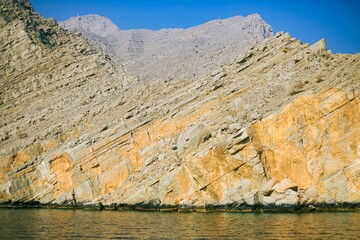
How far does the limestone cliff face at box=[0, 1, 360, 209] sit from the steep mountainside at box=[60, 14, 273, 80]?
33.1m

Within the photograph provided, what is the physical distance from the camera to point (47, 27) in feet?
290

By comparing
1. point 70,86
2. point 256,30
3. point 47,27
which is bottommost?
point 70,86

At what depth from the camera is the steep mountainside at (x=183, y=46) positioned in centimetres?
10156

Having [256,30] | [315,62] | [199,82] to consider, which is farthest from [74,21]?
[315,62]

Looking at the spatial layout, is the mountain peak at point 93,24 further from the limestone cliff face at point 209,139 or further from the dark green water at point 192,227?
the dark green water at point 192,227

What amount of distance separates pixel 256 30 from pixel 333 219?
115909mm

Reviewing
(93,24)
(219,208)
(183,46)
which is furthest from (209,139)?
(93,24)

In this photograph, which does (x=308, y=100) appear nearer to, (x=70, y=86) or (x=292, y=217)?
(x=292, y=217)

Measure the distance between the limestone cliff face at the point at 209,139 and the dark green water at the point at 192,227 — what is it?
14.5 feet

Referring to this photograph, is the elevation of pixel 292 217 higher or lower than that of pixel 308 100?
lower

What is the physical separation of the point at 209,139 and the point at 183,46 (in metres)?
82.4

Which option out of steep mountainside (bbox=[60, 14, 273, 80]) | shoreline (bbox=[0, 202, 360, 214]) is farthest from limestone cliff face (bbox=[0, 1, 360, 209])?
steep mountainside (bbox=[60, 14, 273, 80])

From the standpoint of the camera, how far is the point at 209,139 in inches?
1779

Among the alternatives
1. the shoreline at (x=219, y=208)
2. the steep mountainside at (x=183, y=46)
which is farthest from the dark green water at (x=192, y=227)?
the steep mountainside at (x=183, y=46)
